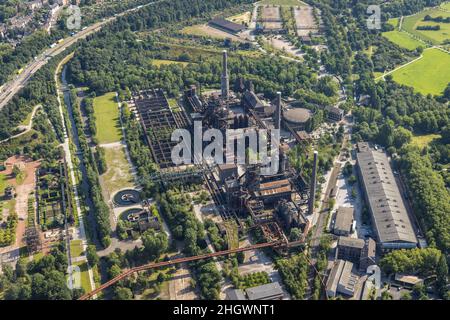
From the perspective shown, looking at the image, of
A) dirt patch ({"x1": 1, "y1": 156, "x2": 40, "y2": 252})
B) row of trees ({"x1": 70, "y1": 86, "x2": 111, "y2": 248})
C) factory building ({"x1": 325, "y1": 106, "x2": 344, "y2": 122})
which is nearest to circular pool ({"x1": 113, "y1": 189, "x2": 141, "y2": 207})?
row of trees ({"x1": 70, "y1": 86, "x2": 111, "y2": 248})

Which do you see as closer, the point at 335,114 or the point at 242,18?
the point at 335,114

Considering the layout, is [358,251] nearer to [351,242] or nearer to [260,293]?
[351,242]

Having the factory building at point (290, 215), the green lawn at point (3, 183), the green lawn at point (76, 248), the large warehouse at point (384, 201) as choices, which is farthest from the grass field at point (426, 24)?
the green lawn at point (3, 183)

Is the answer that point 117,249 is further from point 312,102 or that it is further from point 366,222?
point 312,102

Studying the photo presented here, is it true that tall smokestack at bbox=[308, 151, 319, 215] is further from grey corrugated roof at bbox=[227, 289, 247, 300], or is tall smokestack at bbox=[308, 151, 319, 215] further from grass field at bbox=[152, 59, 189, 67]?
grass field at bbox=[152, 59, 189, 67]

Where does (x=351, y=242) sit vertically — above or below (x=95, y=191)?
below

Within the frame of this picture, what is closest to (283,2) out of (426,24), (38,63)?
(426,24)
